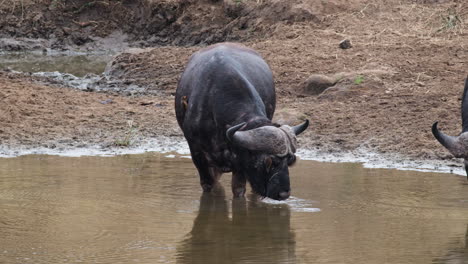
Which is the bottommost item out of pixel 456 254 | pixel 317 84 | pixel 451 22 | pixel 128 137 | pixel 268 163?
pixel 128 137

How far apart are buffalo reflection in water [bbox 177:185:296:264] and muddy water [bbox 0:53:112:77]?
953cm

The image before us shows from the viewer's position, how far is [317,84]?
12.8m

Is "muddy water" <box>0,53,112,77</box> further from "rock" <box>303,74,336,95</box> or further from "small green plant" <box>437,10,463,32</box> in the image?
"small green plant" <box>437,10,463,32</box>

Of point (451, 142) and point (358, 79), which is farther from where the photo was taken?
point (358, 79)

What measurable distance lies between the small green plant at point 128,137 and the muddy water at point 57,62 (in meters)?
5.84

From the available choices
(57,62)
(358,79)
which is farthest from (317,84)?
(57,62)

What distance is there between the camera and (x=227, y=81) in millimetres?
7883

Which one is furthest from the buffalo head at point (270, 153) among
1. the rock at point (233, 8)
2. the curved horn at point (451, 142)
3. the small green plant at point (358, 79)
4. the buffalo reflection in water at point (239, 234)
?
the rock at point (233, 8)

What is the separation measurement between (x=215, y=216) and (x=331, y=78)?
5.57 m

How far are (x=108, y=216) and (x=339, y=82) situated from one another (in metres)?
6.00

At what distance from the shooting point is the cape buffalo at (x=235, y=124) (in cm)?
702

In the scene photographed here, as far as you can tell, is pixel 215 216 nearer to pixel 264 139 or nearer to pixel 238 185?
pixel 238 185

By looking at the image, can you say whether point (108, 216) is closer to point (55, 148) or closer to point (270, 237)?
point (270, 237)

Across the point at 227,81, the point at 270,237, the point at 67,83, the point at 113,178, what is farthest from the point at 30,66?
the point at 270,237
